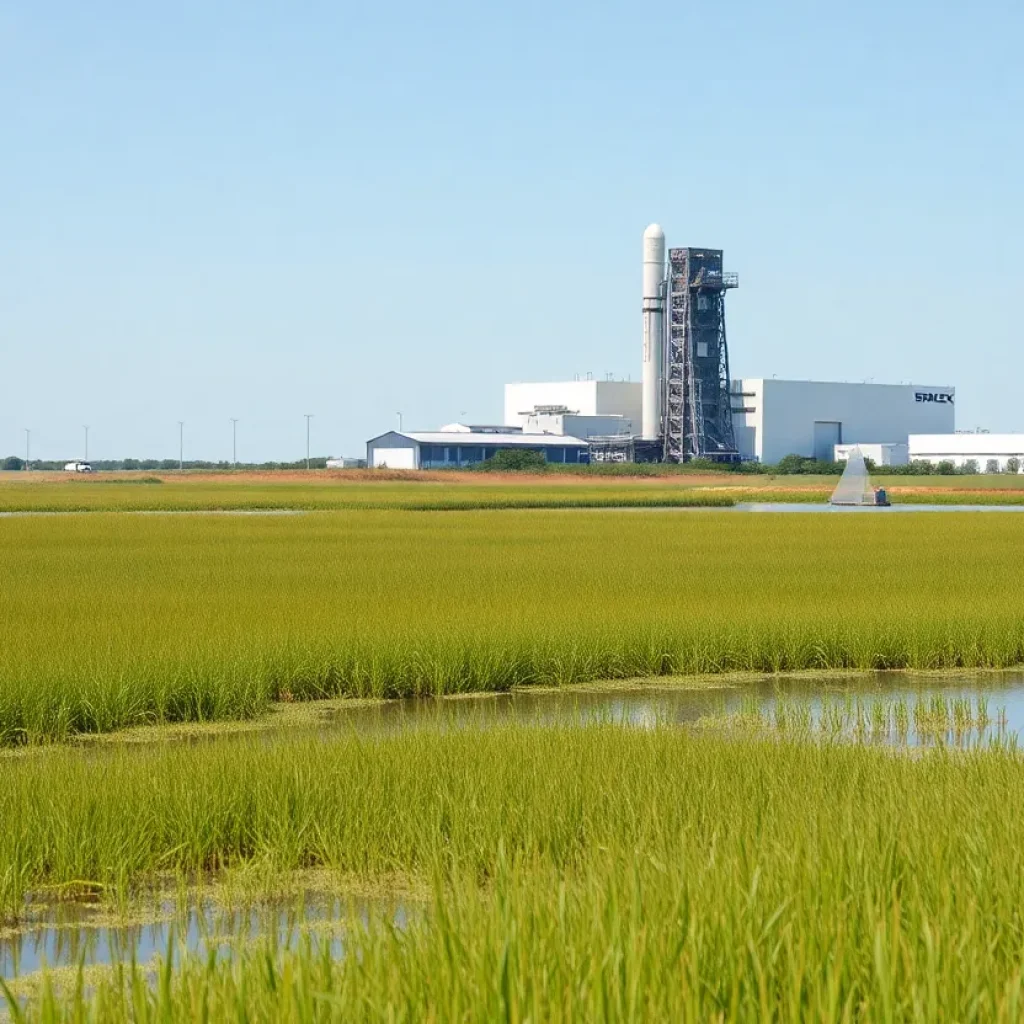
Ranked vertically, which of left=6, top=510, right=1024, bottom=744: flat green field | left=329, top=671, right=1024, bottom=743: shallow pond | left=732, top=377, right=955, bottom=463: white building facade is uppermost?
left=732, top=377, right=955, bottom=463: white building facade

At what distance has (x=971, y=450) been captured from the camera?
10781 centimetres

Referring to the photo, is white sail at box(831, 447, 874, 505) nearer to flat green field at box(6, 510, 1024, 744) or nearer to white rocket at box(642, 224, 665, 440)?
flat green field at box(6, 510, 1024, 744)

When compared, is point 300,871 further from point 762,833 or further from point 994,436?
point 994,436

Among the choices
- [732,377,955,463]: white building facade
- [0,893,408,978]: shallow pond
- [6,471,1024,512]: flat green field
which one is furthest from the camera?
[732,377,955,463]: white building facade

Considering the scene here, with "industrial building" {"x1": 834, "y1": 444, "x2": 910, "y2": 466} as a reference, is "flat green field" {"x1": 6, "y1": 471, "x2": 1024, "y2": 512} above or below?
Answer: below

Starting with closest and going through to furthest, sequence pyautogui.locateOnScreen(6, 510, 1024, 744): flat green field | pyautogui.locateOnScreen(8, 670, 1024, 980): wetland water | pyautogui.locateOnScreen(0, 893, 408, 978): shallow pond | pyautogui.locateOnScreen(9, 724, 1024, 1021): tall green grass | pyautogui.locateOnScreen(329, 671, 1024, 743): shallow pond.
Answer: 1. pyautogui.locateOnScreen(9, 724, 1024, 1021): tall green grass
2. pyautogui.locateOnScreen(0, 893, 408, 978): shallow pond
3. pyautogui.locateOnScreen(8, 670, 1024, 980): wetland water
4. pyautogui.locateOnScreen(329, 671, 1024, 743): shallow pond
5. pyautogui.locateOnScreen(6, 510, 1024, 744): flat green field

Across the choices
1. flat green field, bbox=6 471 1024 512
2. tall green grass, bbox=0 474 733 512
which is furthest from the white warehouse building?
tall green grass, bbox=0 474 733 512

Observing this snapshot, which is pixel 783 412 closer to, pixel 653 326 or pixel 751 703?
pixel 653 326

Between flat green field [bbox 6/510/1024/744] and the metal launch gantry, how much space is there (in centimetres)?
6060

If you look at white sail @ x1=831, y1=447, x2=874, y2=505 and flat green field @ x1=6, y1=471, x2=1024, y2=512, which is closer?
flat green field @ x1=6, y1=471, x2=1024, y2=512

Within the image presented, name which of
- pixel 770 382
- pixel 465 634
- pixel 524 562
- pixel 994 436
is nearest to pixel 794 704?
pixel 465 634

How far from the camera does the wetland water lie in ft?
27.1

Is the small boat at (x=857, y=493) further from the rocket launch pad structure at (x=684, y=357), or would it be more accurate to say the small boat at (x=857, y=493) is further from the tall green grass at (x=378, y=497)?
the rocket launch pad structure at (x=684, y=357)

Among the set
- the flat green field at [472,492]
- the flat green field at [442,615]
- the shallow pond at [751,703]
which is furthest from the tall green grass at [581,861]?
the flat green field at [472,492]
